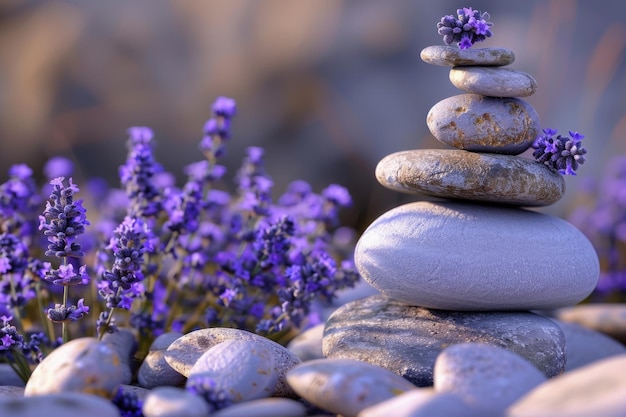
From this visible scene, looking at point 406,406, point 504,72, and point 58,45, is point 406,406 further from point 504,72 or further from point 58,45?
point 58,45

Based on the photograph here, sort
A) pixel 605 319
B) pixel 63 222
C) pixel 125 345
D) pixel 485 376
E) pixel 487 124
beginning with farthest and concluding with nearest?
pixel 605 319 → pixel 125 345 → pixel 487 124 → pixel 63 222 → pixel 485 376

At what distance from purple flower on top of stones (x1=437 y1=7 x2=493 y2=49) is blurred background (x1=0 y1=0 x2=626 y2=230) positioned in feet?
12.3

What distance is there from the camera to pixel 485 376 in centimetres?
210

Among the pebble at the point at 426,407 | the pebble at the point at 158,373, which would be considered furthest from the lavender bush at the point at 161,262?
the pebble at the point at 426,407

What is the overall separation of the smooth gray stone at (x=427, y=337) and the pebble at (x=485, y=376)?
59 cm

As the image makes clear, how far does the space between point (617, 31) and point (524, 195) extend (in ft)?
14.7

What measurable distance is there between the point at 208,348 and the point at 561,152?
1.43 meters

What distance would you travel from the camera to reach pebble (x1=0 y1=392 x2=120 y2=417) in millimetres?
1877

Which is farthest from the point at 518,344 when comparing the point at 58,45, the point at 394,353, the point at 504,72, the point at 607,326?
the point at 58,45

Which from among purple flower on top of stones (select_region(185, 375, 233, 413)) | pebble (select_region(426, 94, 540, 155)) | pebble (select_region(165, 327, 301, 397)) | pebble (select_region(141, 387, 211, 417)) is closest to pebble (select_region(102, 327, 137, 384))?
pebble (select_region(165, 327, 301, 397))

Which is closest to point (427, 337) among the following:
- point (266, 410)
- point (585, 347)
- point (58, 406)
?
point (266, 410)

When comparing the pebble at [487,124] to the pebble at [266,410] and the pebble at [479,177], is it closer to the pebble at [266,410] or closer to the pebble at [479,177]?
the pebble at [479,177]

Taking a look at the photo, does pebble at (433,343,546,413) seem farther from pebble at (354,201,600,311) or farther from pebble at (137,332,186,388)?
pebble at (137,332,186,388)

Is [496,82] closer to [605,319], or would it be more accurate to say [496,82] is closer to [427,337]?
[427,337]
